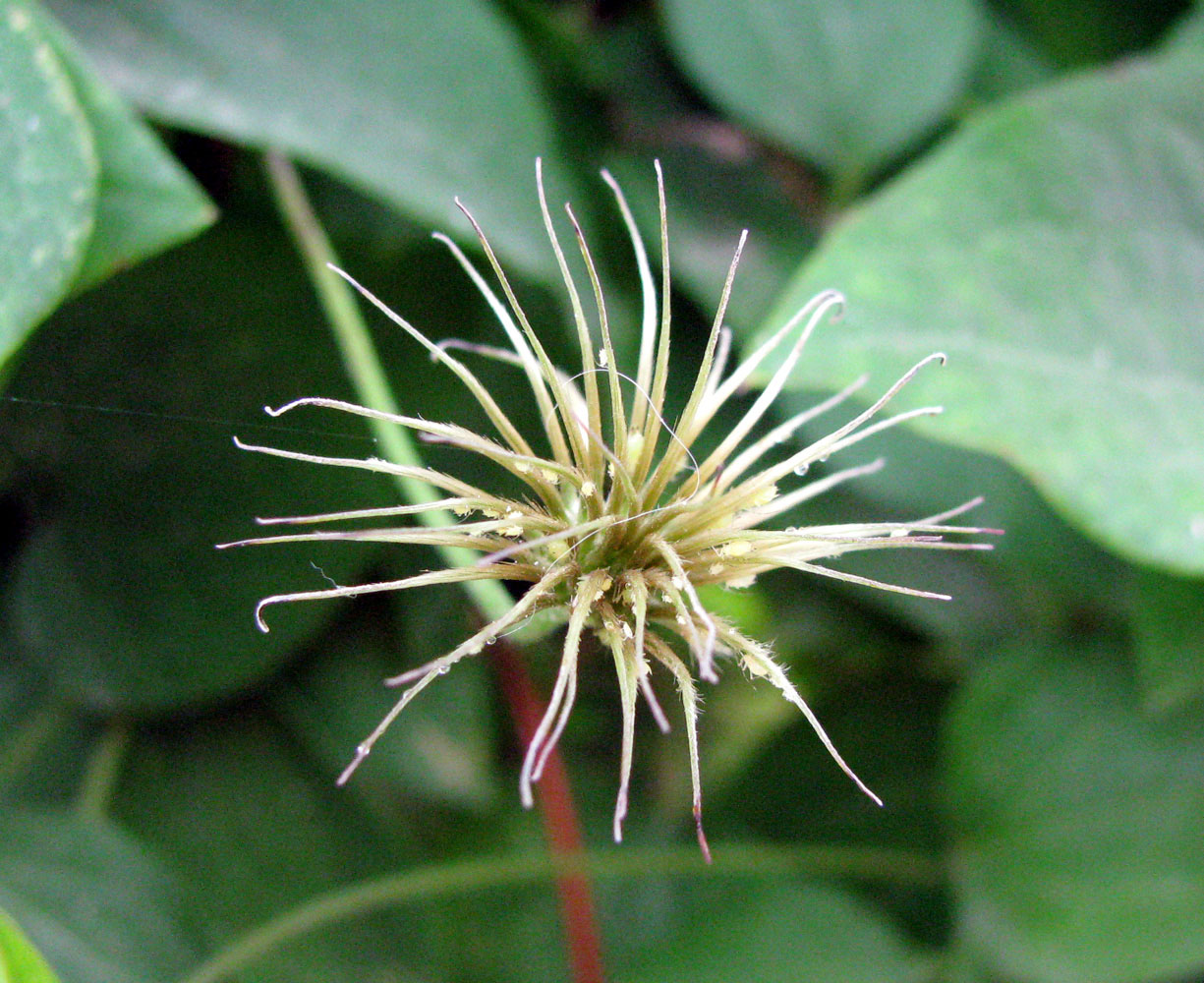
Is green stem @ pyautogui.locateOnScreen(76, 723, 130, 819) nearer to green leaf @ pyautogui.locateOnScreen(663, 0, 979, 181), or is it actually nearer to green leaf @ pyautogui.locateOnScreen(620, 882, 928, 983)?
green leaf @ pyautogui.locateOnScreen(620, 882, 928, 983)

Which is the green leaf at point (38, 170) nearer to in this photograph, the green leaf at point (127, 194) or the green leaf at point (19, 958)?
the green leaf at point (127, 194)

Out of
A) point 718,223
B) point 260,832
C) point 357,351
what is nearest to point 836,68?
point 718,223

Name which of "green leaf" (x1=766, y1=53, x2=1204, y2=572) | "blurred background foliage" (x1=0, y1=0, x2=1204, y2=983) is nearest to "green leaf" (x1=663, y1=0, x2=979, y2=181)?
"blurred background foliage" (x1=0, y1=0, x2=1204, y2=983)

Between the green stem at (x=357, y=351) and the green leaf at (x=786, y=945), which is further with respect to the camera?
the green leaf at (x=786, y=945)

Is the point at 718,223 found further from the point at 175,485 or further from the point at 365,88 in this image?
the point at 175,485

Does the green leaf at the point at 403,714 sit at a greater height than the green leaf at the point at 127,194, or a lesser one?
lesser

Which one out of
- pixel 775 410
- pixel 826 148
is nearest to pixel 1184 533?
pixel 775 410

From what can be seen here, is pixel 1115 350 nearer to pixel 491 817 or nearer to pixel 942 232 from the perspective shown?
pixel 942 232

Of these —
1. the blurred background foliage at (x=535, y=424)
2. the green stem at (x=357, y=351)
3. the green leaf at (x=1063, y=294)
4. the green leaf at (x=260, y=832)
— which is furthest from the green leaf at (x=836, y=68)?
the green leaf at (x=260, y=832)
